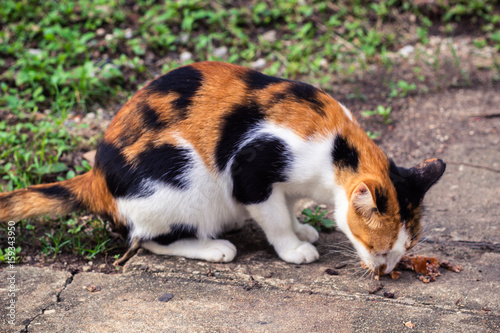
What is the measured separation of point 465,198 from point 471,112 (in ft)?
4.58

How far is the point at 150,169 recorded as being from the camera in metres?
2.85

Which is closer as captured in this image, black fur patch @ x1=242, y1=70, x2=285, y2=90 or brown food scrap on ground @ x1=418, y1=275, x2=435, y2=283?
brown food scrap on ground @ x1=418, y1=275, x2=435, y2=283

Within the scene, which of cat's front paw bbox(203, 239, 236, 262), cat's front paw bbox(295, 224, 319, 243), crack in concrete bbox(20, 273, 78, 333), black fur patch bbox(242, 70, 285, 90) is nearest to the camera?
crack in concrete bbox(20, 273, 78, 333)

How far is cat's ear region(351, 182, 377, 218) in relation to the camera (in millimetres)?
2521

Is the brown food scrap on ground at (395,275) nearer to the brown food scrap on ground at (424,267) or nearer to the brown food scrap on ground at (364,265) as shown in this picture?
the brown food scrap on ground at (424,267)

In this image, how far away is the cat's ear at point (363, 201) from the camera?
252cm

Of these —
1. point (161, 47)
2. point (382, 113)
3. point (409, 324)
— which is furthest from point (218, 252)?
point (161, 47)

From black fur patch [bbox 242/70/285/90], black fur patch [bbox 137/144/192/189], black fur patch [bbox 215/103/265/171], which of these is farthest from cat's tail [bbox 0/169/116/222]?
black fur patch [bbox 242/70/285/90]

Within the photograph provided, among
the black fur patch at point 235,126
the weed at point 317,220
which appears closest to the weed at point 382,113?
the weed at point 317,220

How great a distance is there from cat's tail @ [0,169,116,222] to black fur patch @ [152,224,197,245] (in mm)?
335

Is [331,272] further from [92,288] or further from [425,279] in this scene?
[92,288]

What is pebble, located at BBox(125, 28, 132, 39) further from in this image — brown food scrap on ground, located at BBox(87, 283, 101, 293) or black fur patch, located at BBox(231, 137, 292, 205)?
brown food scrap on ground, located at BBox(87, 283, 101, 293)

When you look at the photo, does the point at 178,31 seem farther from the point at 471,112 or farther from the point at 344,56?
the point at 471,112

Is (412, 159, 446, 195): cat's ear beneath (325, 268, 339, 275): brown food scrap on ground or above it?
above
